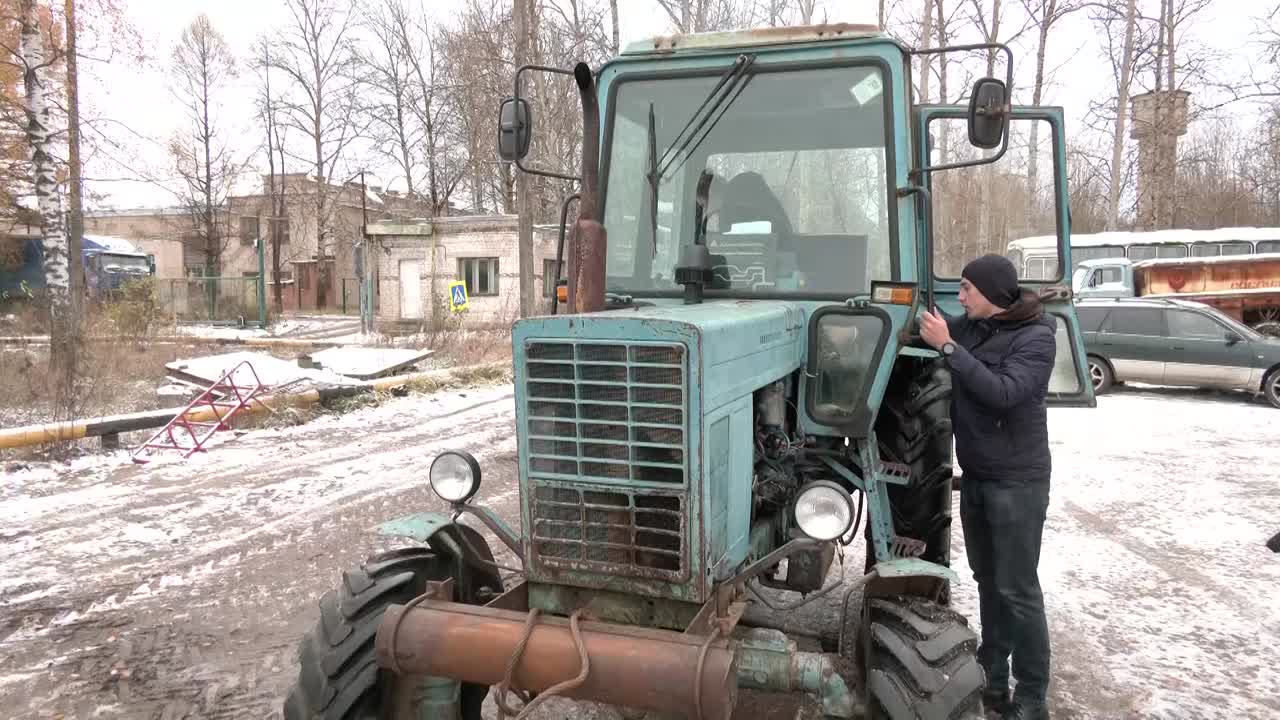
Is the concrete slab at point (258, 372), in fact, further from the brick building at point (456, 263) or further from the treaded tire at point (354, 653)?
the brick building at point (456, 263)

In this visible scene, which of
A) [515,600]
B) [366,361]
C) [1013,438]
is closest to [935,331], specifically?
[1013,438]

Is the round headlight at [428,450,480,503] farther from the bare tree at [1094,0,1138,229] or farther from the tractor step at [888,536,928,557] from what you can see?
the bare tree at [1094,0,1138,229]

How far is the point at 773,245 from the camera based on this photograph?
3895mm

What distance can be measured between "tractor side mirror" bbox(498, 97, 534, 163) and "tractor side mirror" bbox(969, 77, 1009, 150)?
197 centimetres

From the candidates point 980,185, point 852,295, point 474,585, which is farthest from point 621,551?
point 980,185

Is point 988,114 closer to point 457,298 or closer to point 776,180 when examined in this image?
point 776,180

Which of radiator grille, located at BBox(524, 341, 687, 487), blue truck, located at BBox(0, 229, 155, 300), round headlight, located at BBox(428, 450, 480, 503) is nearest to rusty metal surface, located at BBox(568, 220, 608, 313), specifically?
radiator grille, located at BBox(524, 341, 687, 487)

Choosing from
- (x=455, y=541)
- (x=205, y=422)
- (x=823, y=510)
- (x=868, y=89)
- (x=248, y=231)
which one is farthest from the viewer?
(x=248, y=231)

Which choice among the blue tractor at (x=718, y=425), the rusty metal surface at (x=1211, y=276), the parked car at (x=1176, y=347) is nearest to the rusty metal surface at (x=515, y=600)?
the blue tractor at (x=718, y=425)

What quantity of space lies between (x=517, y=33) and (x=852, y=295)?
39.0ft

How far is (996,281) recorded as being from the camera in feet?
11.5

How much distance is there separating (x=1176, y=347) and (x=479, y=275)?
65.7 ft

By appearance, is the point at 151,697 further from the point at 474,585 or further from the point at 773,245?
the point at 773,245

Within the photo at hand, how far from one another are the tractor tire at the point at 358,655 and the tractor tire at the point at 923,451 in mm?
2242
